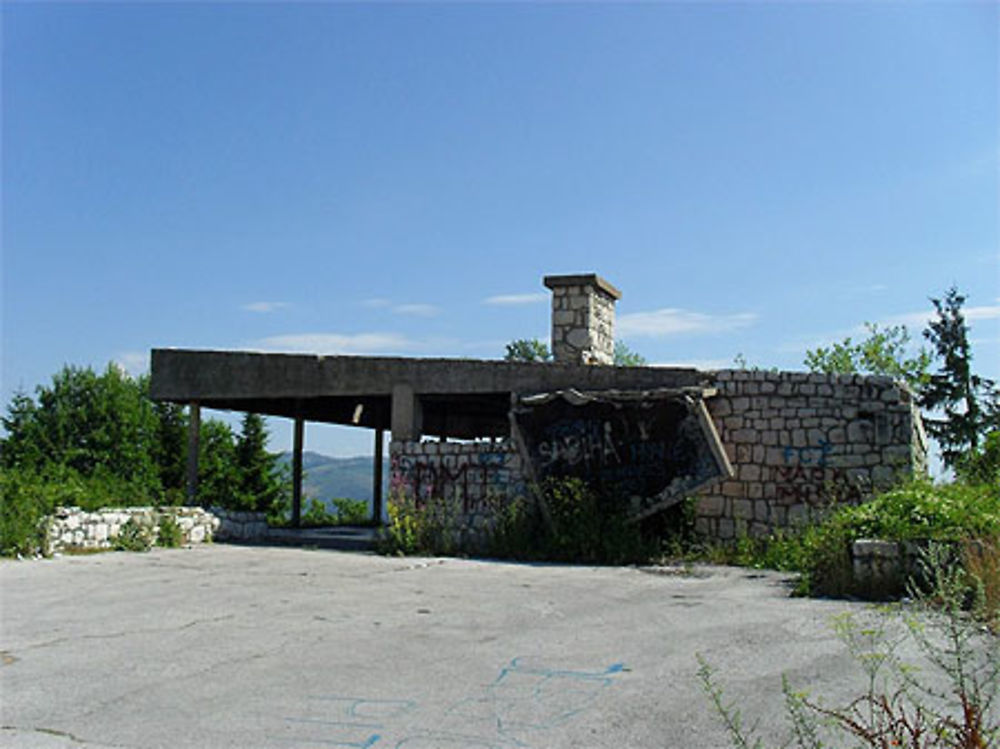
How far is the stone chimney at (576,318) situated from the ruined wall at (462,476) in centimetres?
230

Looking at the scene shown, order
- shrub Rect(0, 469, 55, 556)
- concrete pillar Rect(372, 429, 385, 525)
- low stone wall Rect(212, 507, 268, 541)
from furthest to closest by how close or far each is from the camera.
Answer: concrete pillar Rect(372, 429, 385, 525), low stone wall Rect(212, 507, 268, 541), shrub Rect(0, 469, 55, 556)

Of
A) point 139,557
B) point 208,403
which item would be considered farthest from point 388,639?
point 208,403

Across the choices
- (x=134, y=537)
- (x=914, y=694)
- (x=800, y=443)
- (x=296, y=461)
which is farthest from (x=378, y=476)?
(x=914, y=694)

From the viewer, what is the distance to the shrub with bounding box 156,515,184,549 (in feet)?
51.3

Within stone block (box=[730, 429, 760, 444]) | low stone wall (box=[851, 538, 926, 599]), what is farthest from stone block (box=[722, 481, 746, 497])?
low stone wall (box=[851, 538, 926, 599])

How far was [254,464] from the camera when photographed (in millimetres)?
26516

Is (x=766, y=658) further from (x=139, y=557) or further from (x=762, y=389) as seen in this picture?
(x=139, y=557)

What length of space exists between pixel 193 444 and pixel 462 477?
19.7ft

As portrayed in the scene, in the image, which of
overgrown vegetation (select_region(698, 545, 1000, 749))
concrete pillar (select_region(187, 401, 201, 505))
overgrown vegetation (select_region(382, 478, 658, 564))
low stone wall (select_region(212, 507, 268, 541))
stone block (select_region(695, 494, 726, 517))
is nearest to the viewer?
overgrown vegetation (select_region(698, 545, 1000, 749))

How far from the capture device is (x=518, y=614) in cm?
852

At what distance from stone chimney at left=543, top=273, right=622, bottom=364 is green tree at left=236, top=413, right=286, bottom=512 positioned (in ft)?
42.3

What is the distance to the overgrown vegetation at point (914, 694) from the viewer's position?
11.2 ft

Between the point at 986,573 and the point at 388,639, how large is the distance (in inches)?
184

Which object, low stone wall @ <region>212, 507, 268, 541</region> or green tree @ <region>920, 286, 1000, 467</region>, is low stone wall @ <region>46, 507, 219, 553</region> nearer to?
low stone wall @ <region>212, 507, 268, 541</region>
